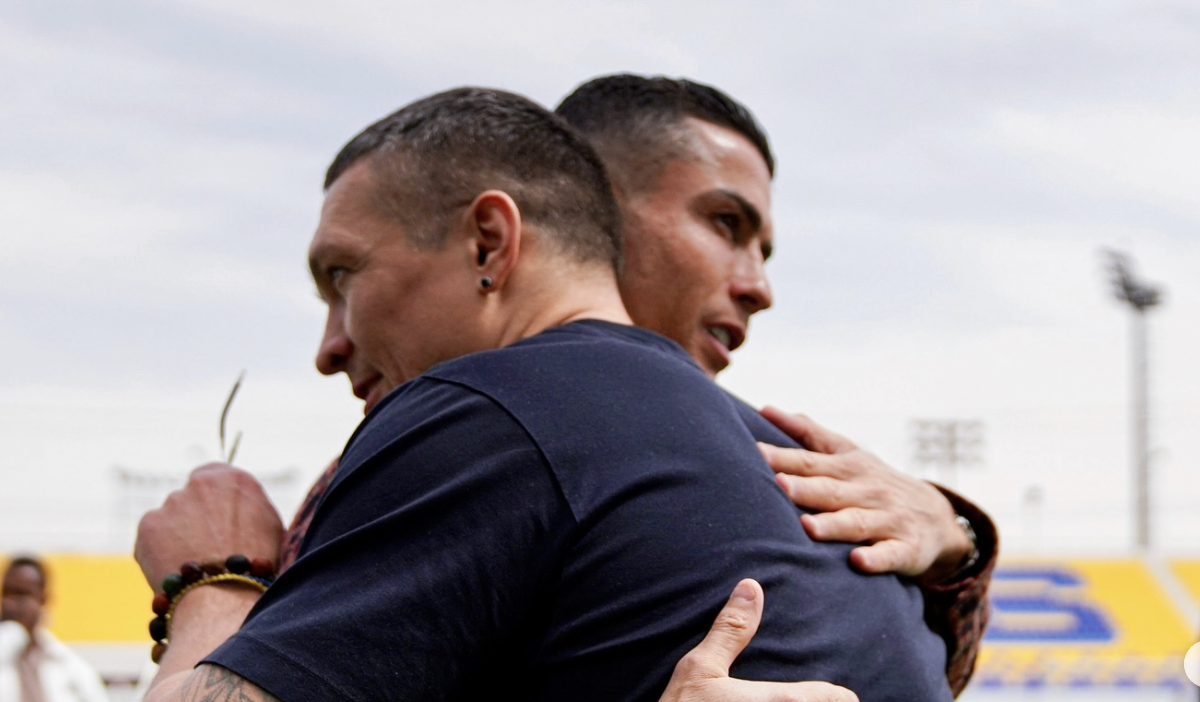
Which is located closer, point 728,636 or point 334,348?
point 728,636

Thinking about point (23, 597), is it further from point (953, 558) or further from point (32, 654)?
point (953, 558)

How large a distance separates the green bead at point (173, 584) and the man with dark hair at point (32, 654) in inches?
242

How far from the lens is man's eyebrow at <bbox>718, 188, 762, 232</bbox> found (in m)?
3.46

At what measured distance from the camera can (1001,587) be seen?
2981 cm

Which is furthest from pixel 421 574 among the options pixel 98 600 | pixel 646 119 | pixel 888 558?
pixel 98 600

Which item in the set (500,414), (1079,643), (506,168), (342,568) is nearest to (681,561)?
(500,414)

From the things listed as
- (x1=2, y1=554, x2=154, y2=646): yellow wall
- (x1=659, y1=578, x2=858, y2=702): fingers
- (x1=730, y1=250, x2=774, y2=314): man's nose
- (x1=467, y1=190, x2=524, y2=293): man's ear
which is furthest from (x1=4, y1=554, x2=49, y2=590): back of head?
(x1=2, y1=554, x2=154, y2=646): yellow wall

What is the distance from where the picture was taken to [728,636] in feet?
5.52

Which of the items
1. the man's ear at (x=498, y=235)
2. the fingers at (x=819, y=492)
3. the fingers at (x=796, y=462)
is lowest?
the fingers at (x=819, y=492)

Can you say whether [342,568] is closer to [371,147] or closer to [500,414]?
[500,414]

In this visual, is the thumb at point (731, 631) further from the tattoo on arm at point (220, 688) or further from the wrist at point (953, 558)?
the wrist at point (953, 558)

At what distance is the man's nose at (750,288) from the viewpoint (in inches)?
138

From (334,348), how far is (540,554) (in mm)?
980

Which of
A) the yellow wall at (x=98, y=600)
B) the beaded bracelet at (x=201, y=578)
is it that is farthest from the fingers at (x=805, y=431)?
the yellow wall at (x=98, y=600)
